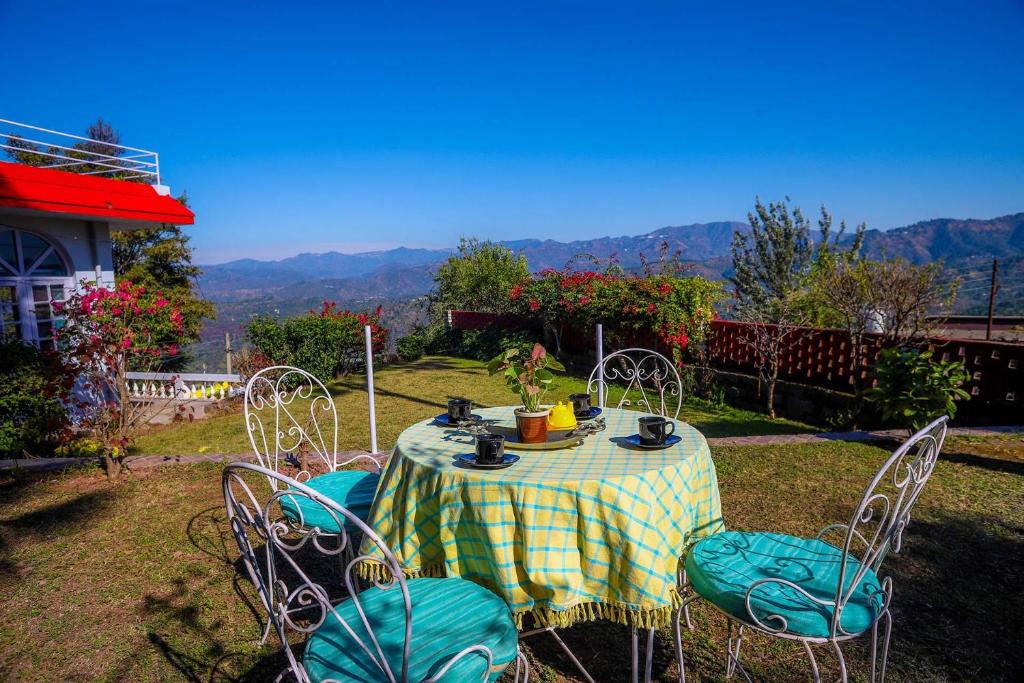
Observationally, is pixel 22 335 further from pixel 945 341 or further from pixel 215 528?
pixel 945 341

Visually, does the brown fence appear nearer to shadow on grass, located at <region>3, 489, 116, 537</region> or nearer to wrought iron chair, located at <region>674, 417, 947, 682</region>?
wrought iron chair, located at <region>674, 417, 947, 682</region>

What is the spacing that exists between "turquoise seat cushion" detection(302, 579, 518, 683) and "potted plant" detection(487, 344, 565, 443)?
0.70 meters

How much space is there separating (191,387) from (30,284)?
2.34m

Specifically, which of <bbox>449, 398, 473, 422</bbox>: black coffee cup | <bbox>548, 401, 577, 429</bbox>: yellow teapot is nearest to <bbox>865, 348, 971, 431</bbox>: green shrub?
<bbox>548, 401, 577, 429</bbox>: yellow teapot

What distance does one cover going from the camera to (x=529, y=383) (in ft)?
7.83

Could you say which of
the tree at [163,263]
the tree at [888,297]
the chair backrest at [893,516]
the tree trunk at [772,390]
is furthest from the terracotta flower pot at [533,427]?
the tree at [163,263]

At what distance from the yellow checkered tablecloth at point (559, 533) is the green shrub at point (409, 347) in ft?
39.4

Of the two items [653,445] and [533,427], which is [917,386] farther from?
[533,427]

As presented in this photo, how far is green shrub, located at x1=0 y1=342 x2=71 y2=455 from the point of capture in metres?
5.29

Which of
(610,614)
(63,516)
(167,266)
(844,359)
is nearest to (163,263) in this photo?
(167,266)

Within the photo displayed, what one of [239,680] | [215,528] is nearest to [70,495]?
[215,528]

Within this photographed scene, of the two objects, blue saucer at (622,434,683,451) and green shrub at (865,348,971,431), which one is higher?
blue saucer at (622,434,683,451)

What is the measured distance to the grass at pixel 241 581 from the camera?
2.39m

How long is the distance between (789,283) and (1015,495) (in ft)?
71.9
